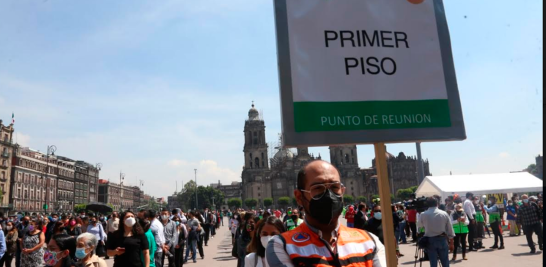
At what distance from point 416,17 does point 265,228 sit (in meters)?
2.93

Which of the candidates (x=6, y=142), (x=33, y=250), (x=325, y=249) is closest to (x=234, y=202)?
(x=6, y=142)

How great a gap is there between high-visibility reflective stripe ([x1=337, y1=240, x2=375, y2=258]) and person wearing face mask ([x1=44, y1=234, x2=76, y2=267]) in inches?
191

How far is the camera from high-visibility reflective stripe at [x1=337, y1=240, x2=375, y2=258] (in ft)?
5.85

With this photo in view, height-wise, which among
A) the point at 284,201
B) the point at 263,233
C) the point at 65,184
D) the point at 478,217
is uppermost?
the point at 65,184

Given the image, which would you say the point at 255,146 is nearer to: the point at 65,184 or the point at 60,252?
the point at 65,184

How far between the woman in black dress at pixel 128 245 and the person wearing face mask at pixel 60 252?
107cm

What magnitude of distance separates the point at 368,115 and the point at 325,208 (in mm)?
1090

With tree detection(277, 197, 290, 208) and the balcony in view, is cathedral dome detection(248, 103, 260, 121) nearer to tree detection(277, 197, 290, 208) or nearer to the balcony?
tree detection(277, 197, 290, 208)

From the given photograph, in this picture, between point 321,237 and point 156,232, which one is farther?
point 156,232

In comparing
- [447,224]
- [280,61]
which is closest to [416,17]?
[280,61]

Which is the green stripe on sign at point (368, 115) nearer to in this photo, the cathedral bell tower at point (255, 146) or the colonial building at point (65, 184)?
the cathedral bell tower at point (255, 146)

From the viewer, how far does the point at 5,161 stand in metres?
78.3

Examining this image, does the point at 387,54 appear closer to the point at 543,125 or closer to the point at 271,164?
the point at 543,125

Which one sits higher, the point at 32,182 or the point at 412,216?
the point at 32,182
